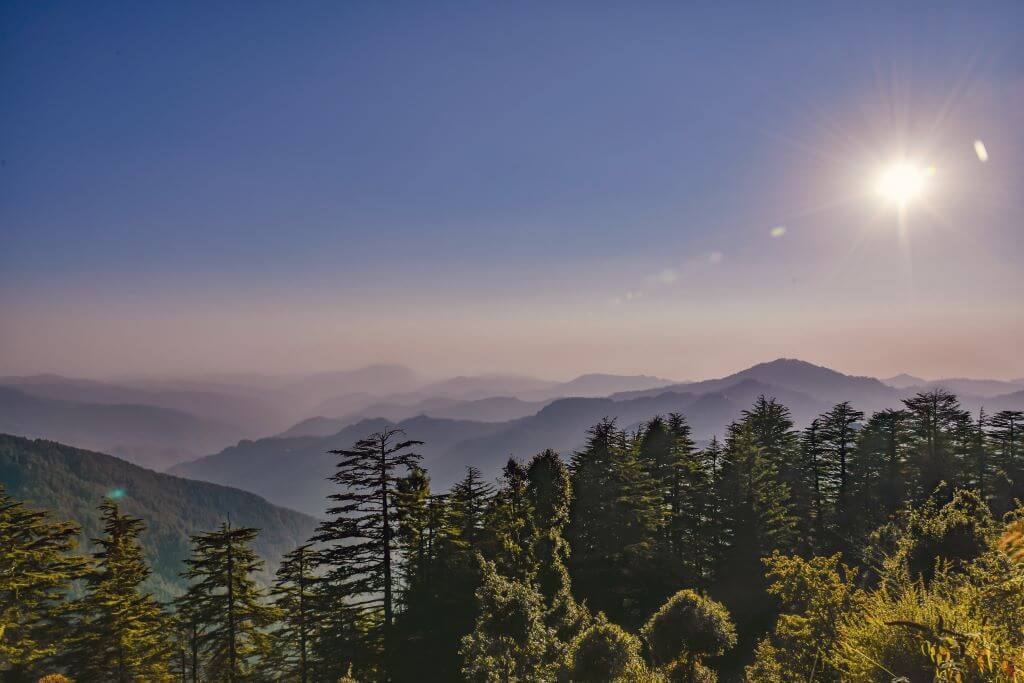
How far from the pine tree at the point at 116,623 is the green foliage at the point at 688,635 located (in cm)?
2767

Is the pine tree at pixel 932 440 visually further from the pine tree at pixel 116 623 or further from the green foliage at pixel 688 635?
the pine tree at pixel 116 623

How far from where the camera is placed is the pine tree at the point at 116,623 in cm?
2798

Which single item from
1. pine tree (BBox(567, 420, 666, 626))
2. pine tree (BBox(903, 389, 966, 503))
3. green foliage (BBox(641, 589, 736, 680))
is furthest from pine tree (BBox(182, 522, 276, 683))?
pine tree (BBox(903, 389, 966, 503))

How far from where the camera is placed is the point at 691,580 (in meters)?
38.9

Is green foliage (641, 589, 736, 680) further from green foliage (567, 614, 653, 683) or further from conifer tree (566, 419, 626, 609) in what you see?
conifer tree (566, 419, 626, 609)

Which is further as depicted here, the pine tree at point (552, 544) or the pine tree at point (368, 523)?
the pine tree at point (368, 523)

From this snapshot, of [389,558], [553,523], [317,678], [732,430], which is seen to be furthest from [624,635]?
[732,430]

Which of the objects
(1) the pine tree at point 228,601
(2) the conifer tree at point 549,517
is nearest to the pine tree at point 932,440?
(2) the conifer tree at point 549,517

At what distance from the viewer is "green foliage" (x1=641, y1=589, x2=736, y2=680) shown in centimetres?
2133

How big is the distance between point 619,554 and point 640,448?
12.4 m

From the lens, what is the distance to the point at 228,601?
29.0 meters

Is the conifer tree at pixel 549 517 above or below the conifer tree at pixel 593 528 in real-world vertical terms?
above

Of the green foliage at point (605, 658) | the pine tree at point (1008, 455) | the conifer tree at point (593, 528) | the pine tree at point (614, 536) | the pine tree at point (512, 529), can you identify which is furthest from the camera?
the pine tree at point (1008, 455)

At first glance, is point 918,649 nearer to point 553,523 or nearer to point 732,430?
point 553,523
